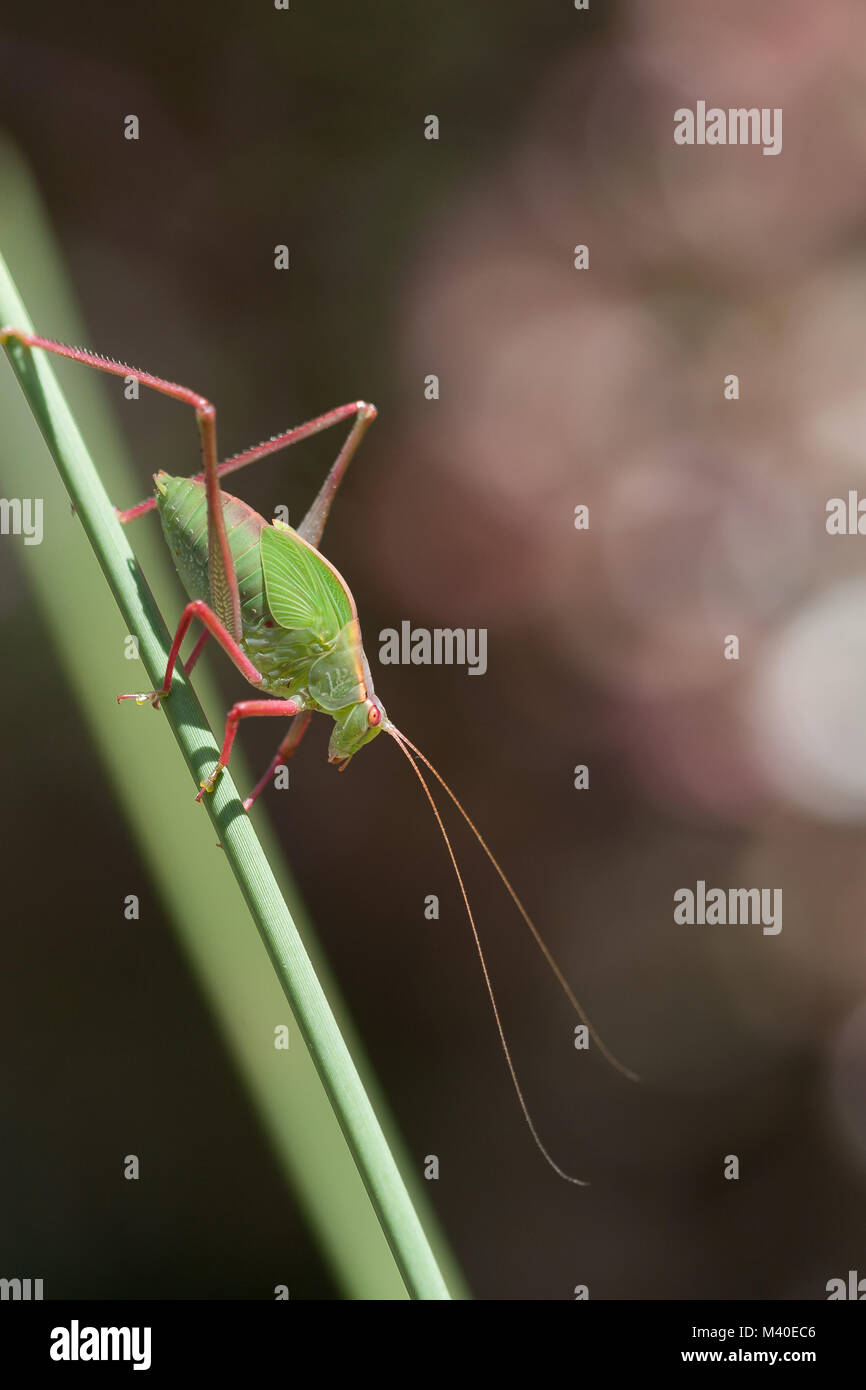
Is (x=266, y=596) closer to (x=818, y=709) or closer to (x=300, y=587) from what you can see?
(x=300, y=587)

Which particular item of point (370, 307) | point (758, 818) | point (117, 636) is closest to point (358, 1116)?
point (117, 636)


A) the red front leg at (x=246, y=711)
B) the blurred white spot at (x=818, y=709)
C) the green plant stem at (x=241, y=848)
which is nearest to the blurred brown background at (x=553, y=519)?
the blurred white spot at (x=818, y=709)

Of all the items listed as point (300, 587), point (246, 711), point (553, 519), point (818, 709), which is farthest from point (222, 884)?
point (818, 709)

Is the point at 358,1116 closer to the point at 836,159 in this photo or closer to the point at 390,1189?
the point at 390,1189

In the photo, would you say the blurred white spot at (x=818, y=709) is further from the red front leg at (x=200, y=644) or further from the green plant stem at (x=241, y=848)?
the green plant stem at (x=241, y=848)

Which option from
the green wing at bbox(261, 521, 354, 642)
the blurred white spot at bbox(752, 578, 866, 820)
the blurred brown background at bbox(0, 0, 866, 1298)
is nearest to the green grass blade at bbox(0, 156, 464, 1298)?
the green wing at bbox(261, 521, 354, 642)
